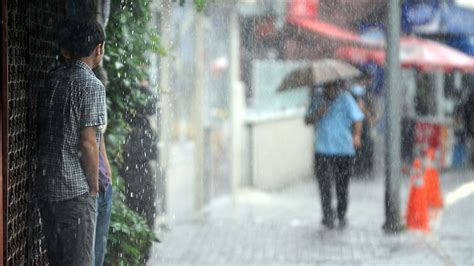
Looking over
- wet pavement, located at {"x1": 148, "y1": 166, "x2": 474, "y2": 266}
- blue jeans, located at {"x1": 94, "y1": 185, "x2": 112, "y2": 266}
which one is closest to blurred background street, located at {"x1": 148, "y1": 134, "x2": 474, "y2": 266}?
wet pavement, located at {"x1": 148, "y1": 166, "x2": 474, "y2": 266}

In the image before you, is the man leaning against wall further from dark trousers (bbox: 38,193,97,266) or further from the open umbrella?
the open umbrella

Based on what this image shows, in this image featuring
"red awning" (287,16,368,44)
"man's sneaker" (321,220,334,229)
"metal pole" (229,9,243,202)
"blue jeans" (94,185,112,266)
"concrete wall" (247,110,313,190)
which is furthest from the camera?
"red awning" (287,16,368,44)

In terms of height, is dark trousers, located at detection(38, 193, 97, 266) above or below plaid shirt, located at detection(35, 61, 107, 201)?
below

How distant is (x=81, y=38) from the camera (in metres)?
5.56

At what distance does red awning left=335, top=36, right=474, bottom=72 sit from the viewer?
1631cm

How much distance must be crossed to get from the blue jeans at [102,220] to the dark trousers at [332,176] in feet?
15.5

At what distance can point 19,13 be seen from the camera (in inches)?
225

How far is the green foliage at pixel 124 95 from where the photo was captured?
23.3 ft

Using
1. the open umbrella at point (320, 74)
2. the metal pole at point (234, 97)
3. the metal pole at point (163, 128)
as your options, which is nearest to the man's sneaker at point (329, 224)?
the open umbrella at point (320, 74)

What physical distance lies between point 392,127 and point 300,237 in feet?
4.76

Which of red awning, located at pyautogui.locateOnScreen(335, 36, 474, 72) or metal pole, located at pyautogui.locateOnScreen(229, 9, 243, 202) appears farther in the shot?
red awning, located at pyautogui.locateOnScreen(335, 36, 474, 72)

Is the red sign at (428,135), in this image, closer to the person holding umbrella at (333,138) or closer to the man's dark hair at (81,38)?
the person holding umbrella at (333,138)

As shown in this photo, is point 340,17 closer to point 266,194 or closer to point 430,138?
point 430,138

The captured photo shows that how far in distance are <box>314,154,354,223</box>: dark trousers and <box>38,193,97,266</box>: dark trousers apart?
17.1 feet
